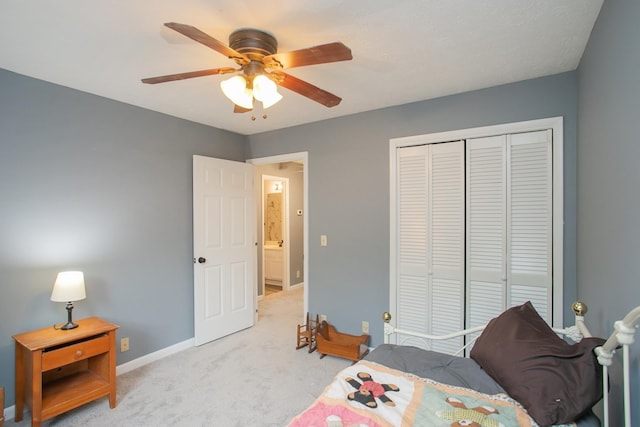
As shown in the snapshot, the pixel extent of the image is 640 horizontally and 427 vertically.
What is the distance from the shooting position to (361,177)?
3.41 m

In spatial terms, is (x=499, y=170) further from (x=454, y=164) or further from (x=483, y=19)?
(x=483, y=19)

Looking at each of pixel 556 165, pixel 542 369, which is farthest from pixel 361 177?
pixel 542 369

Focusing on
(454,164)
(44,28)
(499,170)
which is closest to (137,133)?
(44,28)

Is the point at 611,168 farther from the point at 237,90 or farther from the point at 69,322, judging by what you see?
the point at 69,322

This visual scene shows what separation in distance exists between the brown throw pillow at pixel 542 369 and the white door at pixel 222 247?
2860mm

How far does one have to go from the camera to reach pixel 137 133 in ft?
10.2

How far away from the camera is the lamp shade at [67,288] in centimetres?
233

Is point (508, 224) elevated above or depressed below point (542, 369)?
above

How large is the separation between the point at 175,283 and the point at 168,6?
2664 millimetres

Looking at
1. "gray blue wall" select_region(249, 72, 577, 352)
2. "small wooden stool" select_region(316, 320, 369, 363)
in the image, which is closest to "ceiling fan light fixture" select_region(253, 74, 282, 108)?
"gray blue wall" select_region(249, 72, 577, 352)

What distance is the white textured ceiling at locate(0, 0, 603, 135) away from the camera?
1641 millimetres

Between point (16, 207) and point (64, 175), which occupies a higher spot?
point (64, 175)

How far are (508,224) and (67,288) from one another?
134 inches

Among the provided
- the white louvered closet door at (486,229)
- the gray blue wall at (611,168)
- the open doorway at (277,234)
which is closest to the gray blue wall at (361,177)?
the white louvered closet door at (486,229)
